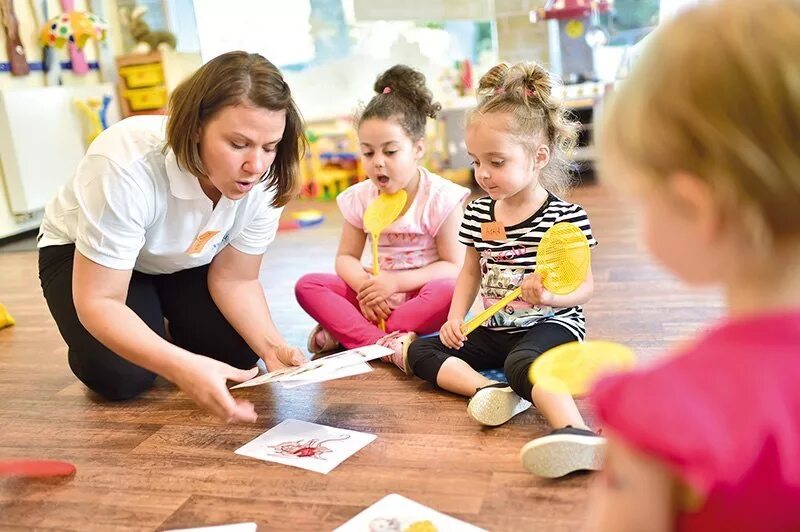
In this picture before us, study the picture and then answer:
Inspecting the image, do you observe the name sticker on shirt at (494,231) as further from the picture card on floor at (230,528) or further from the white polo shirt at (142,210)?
the picture card on floor at (230,528)

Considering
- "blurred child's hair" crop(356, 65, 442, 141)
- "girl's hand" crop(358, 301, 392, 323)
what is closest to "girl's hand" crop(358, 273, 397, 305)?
"girl's hand" crop(358, 301, 392, 323)

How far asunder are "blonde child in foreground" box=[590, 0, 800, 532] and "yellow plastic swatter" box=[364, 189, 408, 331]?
1299 mm

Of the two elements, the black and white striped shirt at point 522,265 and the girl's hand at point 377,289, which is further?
the girl's hand at point 377,289

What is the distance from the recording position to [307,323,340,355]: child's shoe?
1862mm

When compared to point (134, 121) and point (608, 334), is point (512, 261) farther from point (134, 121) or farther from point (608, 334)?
point (134, 121)

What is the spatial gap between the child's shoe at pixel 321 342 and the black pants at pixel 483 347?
0.31 m

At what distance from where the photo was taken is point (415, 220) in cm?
187

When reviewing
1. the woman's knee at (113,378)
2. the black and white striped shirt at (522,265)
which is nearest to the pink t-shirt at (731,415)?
the black and white striped shirt at (522,265)

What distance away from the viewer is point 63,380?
182 centimetres

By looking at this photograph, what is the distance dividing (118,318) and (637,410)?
1.06 m

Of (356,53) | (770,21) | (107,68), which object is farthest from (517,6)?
(770,21)

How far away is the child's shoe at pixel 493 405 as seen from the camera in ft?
4.37

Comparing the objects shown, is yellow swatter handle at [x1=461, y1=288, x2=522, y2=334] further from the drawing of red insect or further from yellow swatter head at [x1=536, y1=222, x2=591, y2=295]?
the drawing of red insect

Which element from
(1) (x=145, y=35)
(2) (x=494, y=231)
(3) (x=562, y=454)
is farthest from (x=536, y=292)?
(1) (x=145, y=35)
